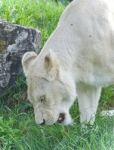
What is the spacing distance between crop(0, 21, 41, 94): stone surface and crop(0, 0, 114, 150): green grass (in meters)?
0.12

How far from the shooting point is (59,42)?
5.13 metres

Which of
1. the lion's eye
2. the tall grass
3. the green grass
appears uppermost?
the tall grass

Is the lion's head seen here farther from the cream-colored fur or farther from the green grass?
the green grass

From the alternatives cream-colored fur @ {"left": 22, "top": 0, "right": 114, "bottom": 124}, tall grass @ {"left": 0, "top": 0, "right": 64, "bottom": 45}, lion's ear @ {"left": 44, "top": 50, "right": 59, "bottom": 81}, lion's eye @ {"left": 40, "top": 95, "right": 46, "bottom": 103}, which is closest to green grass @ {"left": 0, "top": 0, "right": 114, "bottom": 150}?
tall grass @ {"left": 0, "top": 0, "right": 64, "bottom": 45}

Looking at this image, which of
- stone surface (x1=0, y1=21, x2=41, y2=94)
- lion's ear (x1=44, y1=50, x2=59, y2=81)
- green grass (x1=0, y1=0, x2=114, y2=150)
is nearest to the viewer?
lion's ear (x1=44, y1=50, x2=59, y2=81)

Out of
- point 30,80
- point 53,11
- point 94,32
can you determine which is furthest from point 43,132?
point 53,11

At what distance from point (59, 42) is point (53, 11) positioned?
312cm

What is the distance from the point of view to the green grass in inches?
198

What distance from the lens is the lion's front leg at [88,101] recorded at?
18.2 feet

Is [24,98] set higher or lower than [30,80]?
lower

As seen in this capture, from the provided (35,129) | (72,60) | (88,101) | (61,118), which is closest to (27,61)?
(72,60)

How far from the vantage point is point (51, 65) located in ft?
16.1

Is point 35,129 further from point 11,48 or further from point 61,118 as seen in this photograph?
point 11,48

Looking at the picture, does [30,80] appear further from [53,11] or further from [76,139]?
[53,11]
